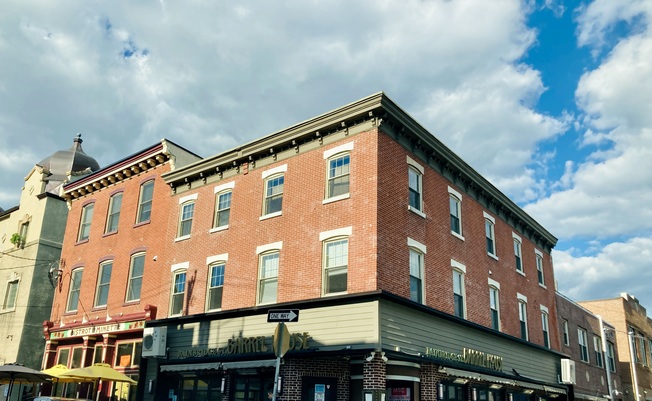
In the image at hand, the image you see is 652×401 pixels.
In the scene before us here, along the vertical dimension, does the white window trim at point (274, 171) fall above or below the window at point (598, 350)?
above

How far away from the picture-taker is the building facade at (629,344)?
38.2 m

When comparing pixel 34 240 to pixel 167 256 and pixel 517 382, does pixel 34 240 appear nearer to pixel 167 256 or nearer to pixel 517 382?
pixel 167 256

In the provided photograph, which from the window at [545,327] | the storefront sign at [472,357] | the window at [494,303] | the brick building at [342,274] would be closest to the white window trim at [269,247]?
the brick building at [342,274]

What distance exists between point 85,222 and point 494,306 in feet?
71.1

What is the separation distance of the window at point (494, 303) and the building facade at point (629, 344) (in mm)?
17513

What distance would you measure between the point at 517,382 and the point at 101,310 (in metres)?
19.4

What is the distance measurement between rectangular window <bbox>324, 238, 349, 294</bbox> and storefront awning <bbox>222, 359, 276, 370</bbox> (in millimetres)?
2979

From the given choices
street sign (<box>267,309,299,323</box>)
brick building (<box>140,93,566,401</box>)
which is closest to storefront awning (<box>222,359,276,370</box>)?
brick building (<box>140,93,566,401</box>)

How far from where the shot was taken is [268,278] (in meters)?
20.5

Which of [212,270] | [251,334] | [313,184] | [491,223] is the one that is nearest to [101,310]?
[212,270]

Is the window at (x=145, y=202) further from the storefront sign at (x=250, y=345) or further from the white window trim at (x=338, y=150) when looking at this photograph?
the white window trim at (x=338, y=150)

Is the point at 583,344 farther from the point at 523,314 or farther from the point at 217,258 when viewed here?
the point at 217,258

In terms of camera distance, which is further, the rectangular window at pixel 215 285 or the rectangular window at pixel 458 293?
the rectangular window at pixel 215 285

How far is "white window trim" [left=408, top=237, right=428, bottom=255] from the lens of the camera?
1917 centimetres
